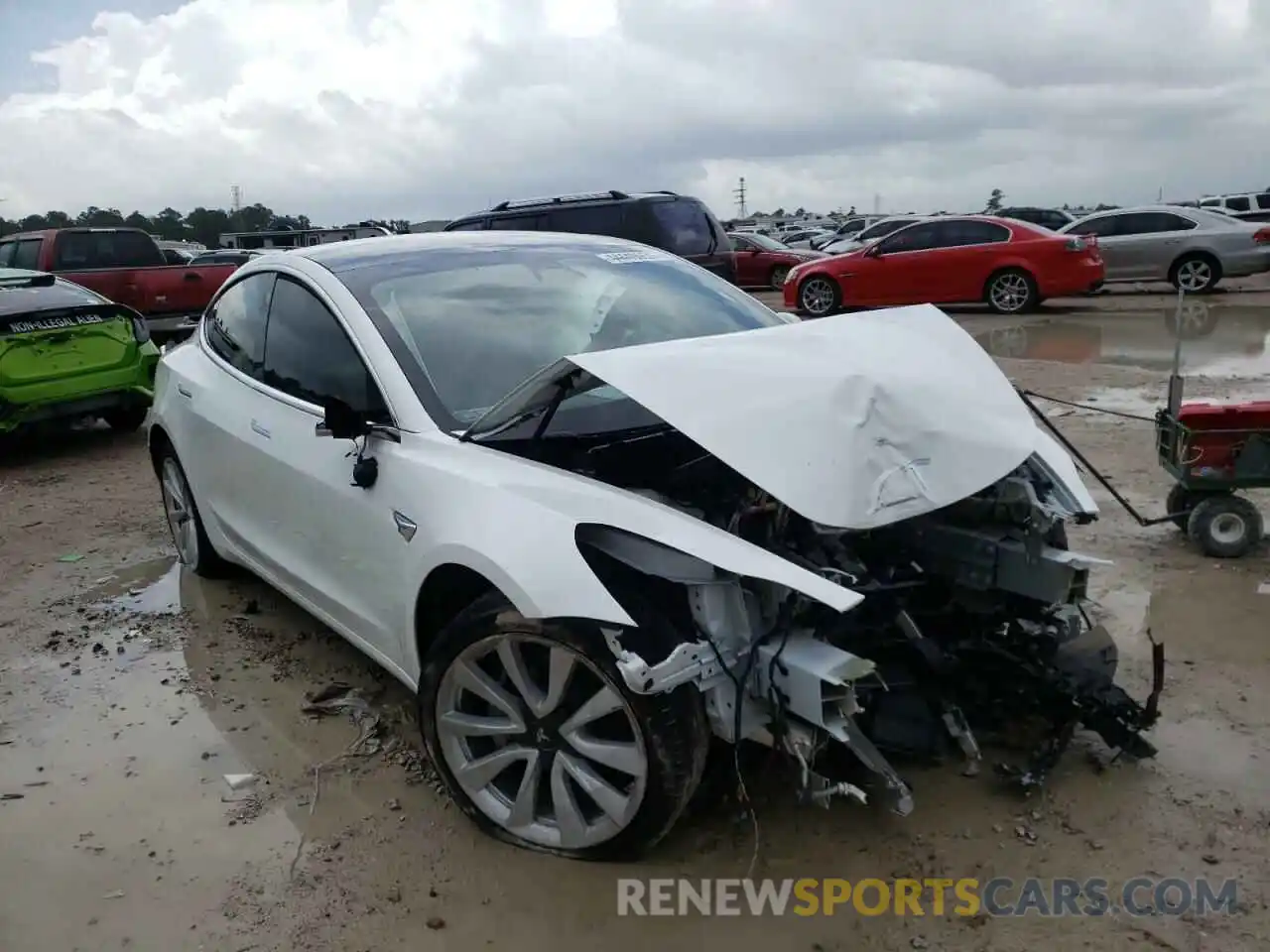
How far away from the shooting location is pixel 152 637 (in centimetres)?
458

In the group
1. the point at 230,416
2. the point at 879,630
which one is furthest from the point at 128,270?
the point at 879,630

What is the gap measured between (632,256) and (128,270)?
10.1 m

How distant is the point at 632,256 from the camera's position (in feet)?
14.4

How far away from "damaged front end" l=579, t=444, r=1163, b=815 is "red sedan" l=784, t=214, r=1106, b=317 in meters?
12.8

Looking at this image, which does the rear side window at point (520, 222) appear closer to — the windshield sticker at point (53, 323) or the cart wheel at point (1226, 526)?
the windshield sticker at point (53, 323)

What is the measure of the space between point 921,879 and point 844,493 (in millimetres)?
1044

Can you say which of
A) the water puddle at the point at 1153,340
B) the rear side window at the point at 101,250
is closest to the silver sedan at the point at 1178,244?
the water puddle at the point at 1153,340

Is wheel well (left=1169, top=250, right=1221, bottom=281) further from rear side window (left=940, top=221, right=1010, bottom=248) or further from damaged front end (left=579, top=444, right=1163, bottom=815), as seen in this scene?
damaged front end (left=579, top=444, right=1163, bottom=815)

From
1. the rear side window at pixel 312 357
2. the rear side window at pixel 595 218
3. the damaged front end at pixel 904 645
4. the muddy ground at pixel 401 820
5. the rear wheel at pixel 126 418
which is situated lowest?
the muddy ground at pixel 401 820

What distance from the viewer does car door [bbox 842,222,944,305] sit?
15445 millimetres

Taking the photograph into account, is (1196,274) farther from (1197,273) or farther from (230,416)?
(230,416)

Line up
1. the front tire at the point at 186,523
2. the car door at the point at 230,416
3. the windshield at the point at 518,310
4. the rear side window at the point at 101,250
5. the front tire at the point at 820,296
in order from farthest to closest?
1. the front tire at the point at 820,296
2. the rear side window at the point at 101,250
3. the front tire at the point at 186,523
4. the car door at the point at 230,416
5. the windshield at the point at 518,310

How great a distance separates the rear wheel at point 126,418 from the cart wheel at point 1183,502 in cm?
786

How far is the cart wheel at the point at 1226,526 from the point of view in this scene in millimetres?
4742
